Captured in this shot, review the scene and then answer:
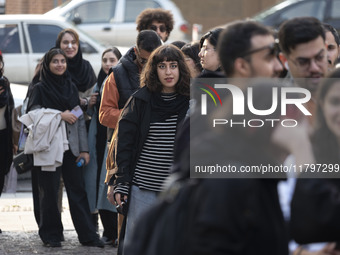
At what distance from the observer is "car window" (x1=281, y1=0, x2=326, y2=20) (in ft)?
55.5

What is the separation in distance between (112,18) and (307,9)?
13.3 ft

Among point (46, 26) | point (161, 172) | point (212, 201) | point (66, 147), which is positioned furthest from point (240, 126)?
point (46, 26)

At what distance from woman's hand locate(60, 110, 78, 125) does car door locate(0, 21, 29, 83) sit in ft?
23.8

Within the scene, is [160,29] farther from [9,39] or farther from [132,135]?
[9,39]

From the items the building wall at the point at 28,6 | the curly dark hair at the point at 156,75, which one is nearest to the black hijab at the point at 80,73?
the curly dark hair at the point at 156,75

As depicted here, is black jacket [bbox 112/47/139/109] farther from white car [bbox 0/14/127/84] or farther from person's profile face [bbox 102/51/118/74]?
white car [bbox 0/14/127/84]

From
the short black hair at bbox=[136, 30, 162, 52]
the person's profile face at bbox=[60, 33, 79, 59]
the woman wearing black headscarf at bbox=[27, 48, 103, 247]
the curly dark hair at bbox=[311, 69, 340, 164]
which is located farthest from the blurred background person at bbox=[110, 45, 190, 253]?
the person's profile face at bbox=[60, 33, 79, 59]

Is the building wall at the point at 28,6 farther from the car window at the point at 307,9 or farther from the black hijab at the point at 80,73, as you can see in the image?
the black hijab at the point at 80,73

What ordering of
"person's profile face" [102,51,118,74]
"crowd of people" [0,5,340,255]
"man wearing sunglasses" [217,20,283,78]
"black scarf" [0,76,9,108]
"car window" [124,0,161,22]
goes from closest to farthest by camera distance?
"crowd of people" [0,5,340,255] → "man wearing sunglasses" [217,20,283,78] → "person's profile face" [102,51,118,74] → "black scarf" [0,76,9,108] → "car window" [124,0,161,22]

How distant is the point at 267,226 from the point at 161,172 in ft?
9.72

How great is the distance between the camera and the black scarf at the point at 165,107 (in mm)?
5812

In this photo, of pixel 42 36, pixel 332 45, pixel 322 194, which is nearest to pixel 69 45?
pixel 332 45

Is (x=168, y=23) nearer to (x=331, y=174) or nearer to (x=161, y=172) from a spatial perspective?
(x=161, y=172)

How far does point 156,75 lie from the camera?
235 inches
